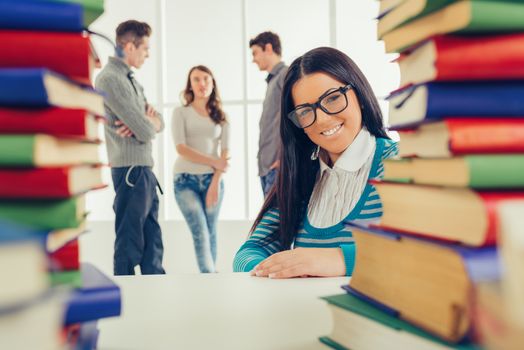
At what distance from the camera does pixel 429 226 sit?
0.42m

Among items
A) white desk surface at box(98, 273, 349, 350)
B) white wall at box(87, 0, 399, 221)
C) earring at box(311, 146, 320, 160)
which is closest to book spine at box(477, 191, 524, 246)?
white desk surface at box(98, 273, 349, 350)

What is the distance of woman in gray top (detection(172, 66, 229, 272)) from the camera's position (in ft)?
11.3

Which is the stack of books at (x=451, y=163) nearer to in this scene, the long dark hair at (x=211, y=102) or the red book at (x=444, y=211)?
the red book at (x=444, y=211)

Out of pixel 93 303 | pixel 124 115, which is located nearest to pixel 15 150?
pixel 93 303

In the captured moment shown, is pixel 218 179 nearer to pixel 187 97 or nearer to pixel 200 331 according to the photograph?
pixel 187 97

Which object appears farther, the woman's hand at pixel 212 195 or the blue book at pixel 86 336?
the woman's hand at pixel 212 195

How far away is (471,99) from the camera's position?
0.40 metres

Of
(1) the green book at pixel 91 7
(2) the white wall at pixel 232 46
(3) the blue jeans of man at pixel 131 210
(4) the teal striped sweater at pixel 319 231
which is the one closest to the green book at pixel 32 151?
(1) the green book at pixel 91 7

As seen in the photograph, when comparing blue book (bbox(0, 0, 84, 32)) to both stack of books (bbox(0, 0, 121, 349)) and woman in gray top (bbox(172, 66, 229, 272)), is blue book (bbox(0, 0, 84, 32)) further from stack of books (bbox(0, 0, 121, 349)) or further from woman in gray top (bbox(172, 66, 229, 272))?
woman in gray top (bbox(172, 66, 229, 272))

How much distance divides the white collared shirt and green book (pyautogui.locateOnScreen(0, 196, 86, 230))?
1.10 metres

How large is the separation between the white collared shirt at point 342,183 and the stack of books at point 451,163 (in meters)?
0.99

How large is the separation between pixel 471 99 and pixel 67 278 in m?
0.33

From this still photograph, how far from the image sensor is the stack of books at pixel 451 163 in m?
0.37

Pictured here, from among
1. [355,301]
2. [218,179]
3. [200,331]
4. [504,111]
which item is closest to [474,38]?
[504,111]
